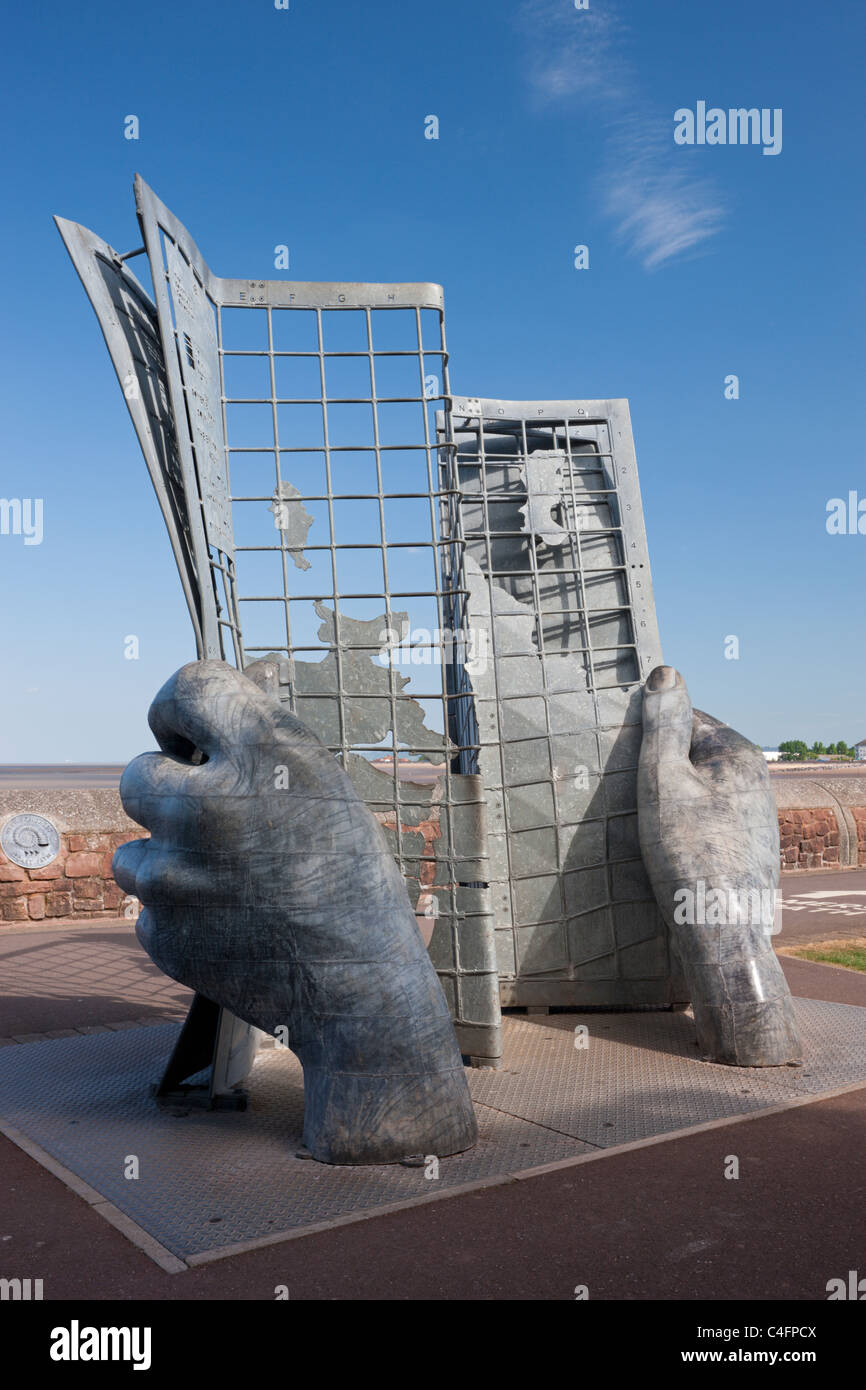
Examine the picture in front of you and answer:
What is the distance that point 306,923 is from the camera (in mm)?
4340

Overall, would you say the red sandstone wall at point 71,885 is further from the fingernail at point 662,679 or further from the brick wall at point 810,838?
the brick wall at point 810,838

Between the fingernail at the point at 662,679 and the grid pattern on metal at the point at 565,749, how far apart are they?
0.35m

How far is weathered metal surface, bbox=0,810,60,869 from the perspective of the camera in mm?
10094

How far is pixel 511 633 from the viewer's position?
22.8 feet

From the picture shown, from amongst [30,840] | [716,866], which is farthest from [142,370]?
[30,840]

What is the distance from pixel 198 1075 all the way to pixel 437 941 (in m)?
1.35

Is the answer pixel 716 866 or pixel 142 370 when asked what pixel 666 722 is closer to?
pixel 716 866

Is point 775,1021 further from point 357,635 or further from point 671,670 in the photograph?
point 357,635

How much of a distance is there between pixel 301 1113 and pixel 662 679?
3099mm

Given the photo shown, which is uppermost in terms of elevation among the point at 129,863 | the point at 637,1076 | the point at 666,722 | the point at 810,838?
the point at 666,722

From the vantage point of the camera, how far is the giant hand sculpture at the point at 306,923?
4.30 metres

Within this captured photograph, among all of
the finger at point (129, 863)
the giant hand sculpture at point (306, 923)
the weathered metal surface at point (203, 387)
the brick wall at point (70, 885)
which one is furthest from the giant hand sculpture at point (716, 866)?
the brick wall at point (70, 885)
